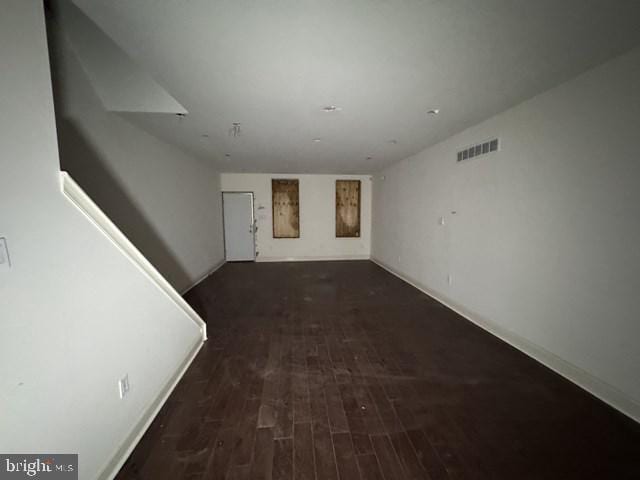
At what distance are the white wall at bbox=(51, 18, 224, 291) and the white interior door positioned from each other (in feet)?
4.18

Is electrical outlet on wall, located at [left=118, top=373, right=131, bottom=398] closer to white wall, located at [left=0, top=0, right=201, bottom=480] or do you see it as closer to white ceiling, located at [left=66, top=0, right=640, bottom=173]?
white wall, located at [left=0, top=0, right=201, bottom=480]

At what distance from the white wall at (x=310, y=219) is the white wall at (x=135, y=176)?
161cm

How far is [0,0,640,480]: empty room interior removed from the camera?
3.79 ft

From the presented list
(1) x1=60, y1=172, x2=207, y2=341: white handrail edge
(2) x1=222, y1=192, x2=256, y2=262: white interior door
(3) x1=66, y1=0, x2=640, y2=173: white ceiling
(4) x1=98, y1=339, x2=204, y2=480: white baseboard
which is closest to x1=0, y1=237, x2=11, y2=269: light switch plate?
(1) x1=60, y1=172, x2=207, y2=341: white handrail edge

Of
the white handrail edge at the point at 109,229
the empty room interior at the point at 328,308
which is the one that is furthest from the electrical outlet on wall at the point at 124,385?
the white handrail edge at the point at 109,229

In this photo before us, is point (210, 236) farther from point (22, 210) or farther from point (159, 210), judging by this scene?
point (22, 210)

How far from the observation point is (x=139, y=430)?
5.39ft

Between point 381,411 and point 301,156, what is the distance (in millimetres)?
4241

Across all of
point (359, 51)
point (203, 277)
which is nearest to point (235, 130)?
point (359, 51)

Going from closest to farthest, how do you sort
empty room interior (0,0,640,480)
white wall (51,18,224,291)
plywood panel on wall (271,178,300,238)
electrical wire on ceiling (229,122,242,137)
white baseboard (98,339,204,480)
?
empty room interior (0,0,640,480) → white baseboard (98,339,204,480) → white wall (51,18,224,291) → electrical wire on ceiling (229,122,242,137) → plywood panel on wall (271,178,300,238)

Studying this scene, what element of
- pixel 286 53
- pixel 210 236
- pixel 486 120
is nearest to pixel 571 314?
pixel 486 120

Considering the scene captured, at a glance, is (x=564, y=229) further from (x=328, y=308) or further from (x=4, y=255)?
(x=4, y=255)

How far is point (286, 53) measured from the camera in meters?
1.73

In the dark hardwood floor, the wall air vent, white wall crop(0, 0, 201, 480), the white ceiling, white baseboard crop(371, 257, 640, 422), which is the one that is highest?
the white ceiling
